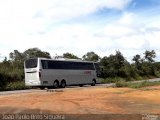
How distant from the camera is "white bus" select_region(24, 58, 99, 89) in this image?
38625 mm

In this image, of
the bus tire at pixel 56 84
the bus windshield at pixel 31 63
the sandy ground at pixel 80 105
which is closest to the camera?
the sandy ground at pixel 80 105

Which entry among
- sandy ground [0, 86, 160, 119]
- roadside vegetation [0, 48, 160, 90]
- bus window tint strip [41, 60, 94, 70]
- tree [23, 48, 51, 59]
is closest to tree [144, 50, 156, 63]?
roadside vegetation [0, 48, 160, 90]

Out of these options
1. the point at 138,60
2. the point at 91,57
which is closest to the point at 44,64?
the point at 91,57

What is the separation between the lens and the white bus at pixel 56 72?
3862 centimetres

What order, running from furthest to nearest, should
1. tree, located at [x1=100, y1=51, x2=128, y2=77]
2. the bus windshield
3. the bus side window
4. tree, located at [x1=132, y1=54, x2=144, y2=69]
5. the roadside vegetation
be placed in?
tree, located at [x1=132, y1=54, x2=144, y2=69] → tree, located at [x1=100, y1=51, x2=128, y2=77] → the roadside vegetation → the bus side window → the bus windshield

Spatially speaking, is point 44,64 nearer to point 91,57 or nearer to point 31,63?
point 31,63

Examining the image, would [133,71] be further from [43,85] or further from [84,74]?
[43,85]

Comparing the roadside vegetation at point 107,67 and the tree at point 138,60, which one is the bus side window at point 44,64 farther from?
the tree at point 138,60

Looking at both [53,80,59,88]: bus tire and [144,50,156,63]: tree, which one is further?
[144,50,156,63]: tree

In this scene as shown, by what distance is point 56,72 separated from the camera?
4078cm

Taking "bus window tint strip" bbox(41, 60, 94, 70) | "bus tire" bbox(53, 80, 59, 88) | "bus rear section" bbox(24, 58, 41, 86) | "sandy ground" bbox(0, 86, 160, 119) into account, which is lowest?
"sandy ground" bbox(0, 86, 160, 119)

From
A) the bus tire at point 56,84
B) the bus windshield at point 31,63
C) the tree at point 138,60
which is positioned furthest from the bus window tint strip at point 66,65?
the tree at point 138,60

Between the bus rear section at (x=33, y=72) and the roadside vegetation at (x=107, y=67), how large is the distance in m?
4.83

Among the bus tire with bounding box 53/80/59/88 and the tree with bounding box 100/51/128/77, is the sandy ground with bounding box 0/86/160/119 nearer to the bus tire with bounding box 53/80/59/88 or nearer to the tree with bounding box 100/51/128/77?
the bus tire with bounding box 53/80/59/88
